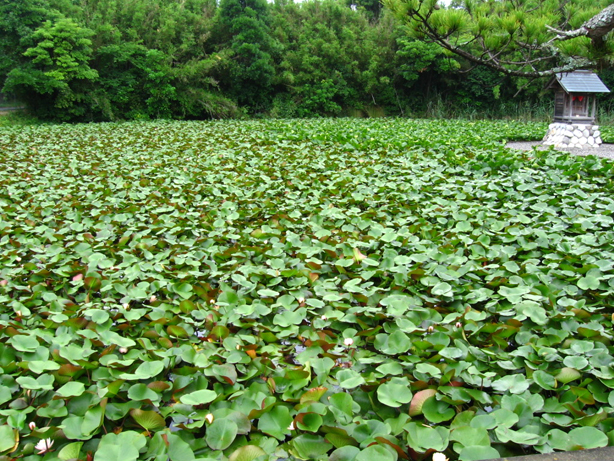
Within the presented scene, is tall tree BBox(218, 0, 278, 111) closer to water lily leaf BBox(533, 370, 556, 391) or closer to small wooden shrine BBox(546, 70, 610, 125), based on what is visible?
small wooden shrine BBox(546, 70, 610, 125)

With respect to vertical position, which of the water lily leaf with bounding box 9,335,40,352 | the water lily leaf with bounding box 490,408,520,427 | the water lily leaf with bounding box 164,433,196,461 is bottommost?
the water lily leaf with bounding box 490,408,520,427

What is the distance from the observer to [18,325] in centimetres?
144

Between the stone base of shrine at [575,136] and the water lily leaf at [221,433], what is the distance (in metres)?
6.28

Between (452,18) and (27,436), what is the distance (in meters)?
3.26

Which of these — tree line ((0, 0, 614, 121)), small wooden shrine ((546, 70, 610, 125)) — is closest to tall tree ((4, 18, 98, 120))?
tree line ((0, 0, 614, 121))

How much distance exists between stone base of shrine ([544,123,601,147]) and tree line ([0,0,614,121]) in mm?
3307

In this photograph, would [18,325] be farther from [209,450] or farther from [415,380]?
[415,380]

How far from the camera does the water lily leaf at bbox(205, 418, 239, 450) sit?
97cm

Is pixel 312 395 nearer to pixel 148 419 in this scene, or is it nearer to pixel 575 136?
pixel 148 419


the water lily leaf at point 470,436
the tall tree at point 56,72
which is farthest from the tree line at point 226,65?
the water lily leaf at point 470,436

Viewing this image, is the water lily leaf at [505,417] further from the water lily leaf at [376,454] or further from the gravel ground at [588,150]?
the gravel ground at [588,150]

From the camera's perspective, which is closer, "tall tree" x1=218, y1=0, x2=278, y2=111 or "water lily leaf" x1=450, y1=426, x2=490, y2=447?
"water lily leaf" x1=450, y1=426, x2=490, y2=447

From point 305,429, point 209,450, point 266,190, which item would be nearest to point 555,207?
point 266,190

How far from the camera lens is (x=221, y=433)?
0.99 metres
